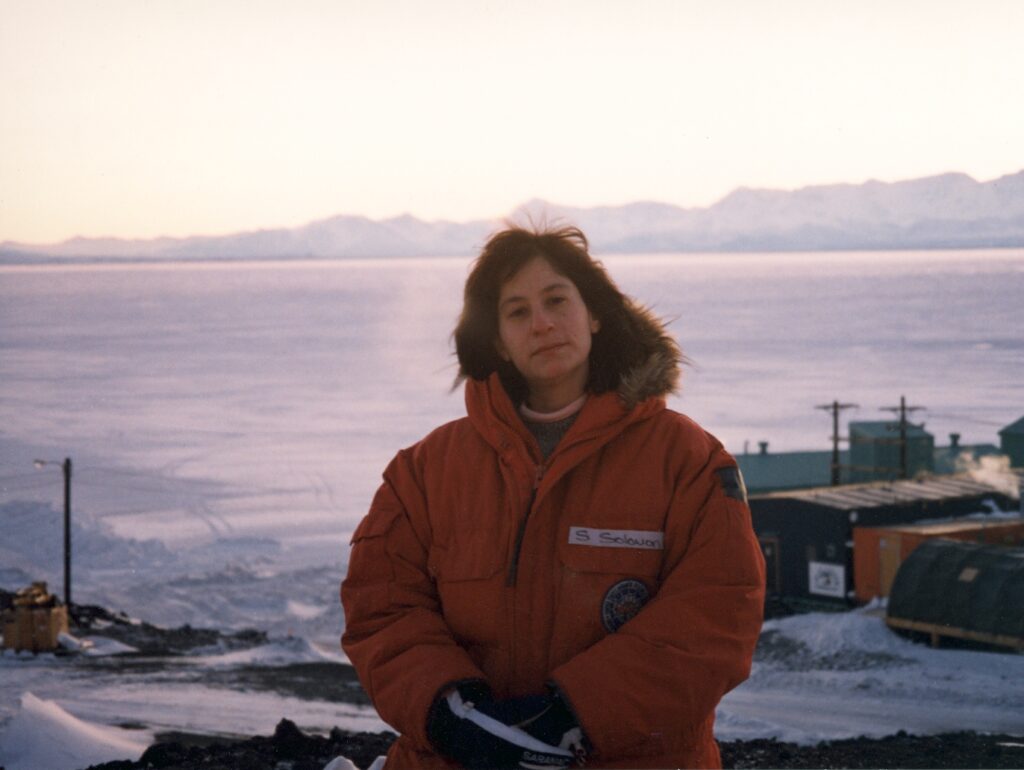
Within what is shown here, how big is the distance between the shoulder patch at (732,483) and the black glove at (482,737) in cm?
52

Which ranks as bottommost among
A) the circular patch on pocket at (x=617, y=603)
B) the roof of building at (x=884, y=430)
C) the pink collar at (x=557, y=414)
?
the roof of building at (x=884, y=430)

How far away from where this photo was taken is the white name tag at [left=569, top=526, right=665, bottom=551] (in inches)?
83.5

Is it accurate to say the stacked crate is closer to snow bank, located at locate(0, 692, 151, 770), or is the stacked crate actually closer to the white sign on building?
snow bank, located at locate(0, 692, 151, 770)

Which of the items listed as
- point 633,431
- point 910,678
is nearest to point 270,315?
point 910,678

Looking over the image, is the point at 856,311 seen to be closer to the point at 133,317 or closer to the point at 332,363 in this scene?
the point at 332,363

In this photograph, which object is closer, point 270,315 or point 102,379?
point 102,379

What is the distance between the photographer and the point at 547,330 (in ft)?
7.36

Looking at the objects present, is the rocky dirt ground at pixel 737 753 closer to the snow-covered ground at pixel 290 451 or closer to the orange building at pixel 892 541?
Result: the snow-covered ground at pixel 290 451

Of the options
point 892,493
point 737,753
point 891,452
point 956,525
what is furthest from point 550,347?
A: point 891,452

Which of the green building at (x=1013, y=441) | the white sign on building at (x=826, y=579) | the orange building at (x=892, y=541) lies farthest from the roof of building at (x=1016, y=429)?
the white sign on building at (x=826, y=579)

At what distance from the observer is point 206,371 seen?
219 ft

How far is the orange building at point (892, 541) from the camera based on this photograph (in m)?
18.5

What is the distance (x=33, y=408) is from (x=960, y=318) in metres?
74.4

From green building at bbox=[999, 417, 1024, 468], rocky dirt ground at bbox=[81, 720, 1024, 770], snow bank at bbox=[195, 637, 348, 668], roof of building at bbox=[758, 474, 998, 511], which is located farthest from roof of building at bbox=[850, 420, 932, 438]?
rocky dirt ground at bbox=[81, 720, 1024, 770]
